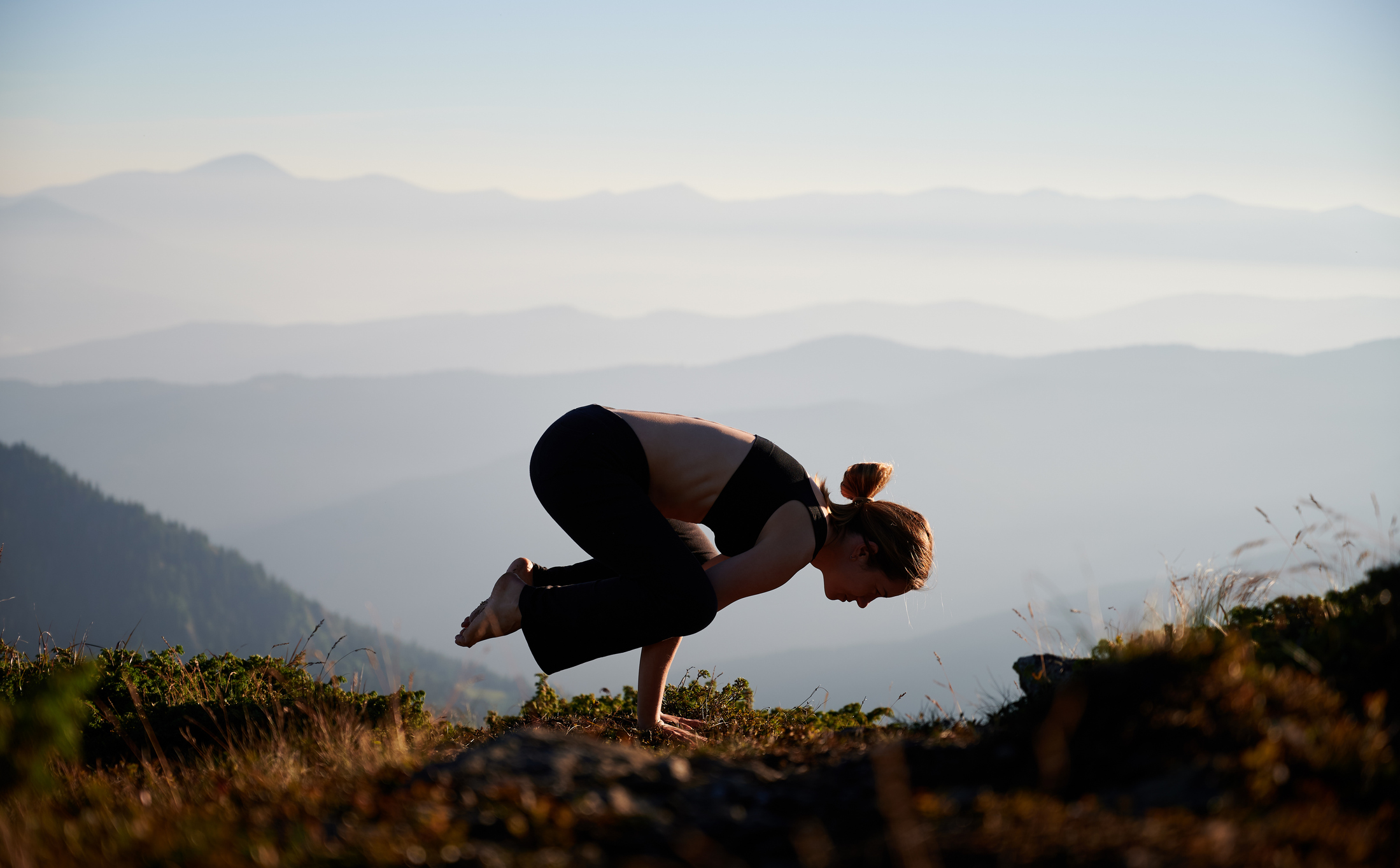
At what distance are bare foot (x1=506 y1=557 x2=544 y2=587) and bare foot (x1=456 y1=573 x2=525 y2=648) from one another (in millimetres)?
162

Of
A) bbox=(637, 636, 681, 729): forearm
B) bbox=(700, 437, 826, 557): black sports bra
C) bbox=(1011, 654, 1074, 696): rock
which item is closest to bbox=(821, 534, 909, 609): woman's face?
bbox=(700, 437, 826, 557): black sports bra

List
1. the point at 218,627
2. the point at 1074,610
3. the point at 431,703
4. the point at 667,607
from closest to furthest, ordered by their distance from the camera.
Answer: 1. the point at 1074,610
2. the point at 667,607
3. the point at 431,703
4. the point at 218,627

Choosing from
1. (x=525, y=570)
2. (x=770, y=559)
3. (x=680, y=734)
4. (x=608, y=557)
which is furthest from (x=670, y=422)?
(x=680, y=734)

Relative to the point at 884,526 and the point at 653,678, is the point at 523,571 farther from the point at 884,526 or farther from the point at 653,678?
the point at 884,526

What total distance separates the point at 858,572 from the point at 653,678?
1.12 meters

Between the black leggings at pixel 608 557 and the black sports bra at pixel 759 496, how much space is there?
0.96 feet

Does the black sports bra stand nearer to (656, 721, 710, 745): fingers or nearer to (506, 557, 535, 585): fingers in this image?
(656, 721, 710, 745): fingers

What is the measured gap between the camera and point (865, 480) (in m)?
4.55

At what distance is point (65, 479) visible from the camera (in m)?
119

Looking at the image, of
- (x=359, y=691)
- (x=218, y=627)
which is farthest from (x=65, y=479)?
(x=359, y=691)

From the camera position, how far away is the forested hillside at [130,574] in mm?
104625

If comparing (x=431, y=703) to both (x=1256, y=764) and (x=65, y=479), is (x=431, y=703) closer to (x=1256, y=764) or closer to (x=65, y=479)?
(x=1256, y=764)

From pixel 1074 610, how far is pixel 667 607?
1.67 metres

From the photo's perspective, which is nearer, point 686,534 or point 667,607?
point 667,607
